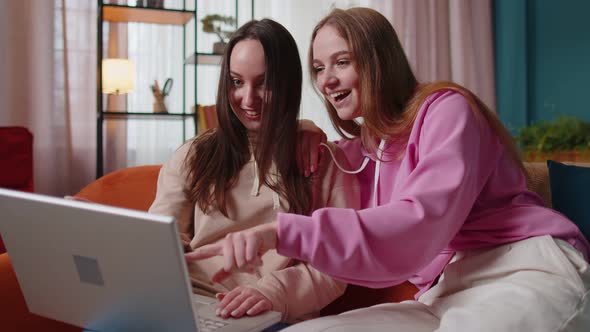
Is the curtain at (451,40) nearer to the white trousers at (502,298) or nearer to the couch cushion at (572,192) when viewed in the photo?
the couch cushion at (572,192)

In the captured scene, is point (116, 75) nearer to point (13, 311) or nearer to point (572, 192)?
point (13, 311)

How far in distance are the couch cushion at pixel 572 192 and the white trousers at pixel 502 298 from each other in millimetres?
276

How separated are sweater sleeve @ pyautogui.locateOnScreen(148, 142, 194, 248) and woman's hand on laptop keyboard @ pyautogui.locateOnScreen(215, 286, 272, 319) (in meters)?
0.34

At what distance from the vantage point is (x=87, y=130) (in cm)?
333

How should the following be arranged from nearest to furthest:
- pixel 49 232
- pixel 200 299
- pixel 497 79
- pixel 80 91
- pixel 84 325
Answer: pixel 49 232, pixel 84 325, pixel 200 299, pixel 80 91, pixel 497 79

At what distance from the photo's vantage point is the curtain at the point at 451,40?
4.11 metres

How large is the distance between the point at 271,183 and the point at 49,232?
0.59 meters

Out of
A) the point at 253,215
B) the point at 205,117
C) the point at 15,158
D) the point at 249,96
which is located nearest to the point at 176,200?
the point at 253,215

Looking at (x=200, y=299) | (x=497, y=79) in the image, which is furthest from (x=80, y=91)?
(x=497, y=79)

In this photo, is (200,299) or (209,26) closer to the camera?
(200,299)

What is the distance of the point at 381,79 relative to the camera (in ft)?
3.80

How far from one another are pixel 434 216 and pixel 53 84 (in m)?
2.84

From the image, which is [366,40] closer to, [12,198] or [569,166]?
[569,166]

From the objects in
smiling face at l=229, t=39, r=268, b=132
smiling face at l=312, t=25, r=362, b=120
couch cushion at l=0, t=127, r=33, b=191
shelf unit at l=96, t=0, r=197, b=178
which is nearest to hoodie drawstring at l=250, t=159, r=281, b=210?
smiling face at l=229, t=39, r=268, b=132
